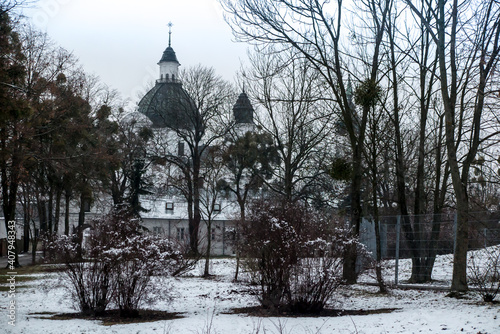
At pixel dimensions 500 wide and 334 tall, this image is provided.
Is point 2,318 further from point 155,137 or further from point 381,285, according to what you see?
point 155,137

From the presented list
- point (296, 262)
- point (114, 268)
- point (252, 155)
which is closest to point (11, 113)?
point (114, 268)

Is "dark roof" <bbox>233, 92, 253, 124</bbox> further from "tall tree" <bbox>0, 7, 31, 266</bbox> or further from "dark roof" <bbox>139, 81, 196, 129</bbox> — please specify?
"tall tree" <bbox>0, 7, 31, 266</bbox>

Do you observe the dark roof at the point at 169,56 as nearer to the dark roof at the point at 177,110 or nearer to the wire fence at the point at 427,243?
the dark roof at the point at 177,110

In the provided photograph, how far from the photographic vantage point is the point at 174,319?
1141 cm

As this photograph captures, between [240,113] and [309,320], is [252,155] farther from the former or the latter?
[309,320]

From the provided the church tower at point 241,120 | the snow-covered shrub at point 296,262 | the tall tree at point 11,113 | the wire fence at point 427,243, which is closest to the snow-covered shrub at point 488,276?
the wire fence at point 427,243

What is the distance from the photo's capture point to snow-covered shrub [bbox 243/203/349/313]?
38.8 ft

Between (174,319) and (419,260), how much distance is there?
8.25 metres

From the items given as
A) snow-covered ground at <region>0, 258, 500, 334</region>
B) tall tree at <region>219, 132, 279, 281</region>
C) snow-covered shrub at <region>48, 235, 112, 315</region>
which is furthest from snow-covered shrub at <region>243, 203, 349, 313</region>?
tall tree at <region>219, 132, 279, 281</region>

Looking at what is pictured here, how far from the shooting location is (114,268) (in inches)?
464

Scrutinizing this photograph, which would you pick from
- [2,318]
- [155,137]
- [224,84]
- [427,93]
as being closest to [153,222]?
[155,137]

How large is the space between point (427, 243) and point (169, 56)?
67069 millimetres

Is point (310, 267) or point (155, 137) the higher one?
point (155, 137)

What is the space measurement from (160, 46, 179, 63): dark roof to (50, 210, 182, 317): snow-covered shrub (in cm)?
6852
